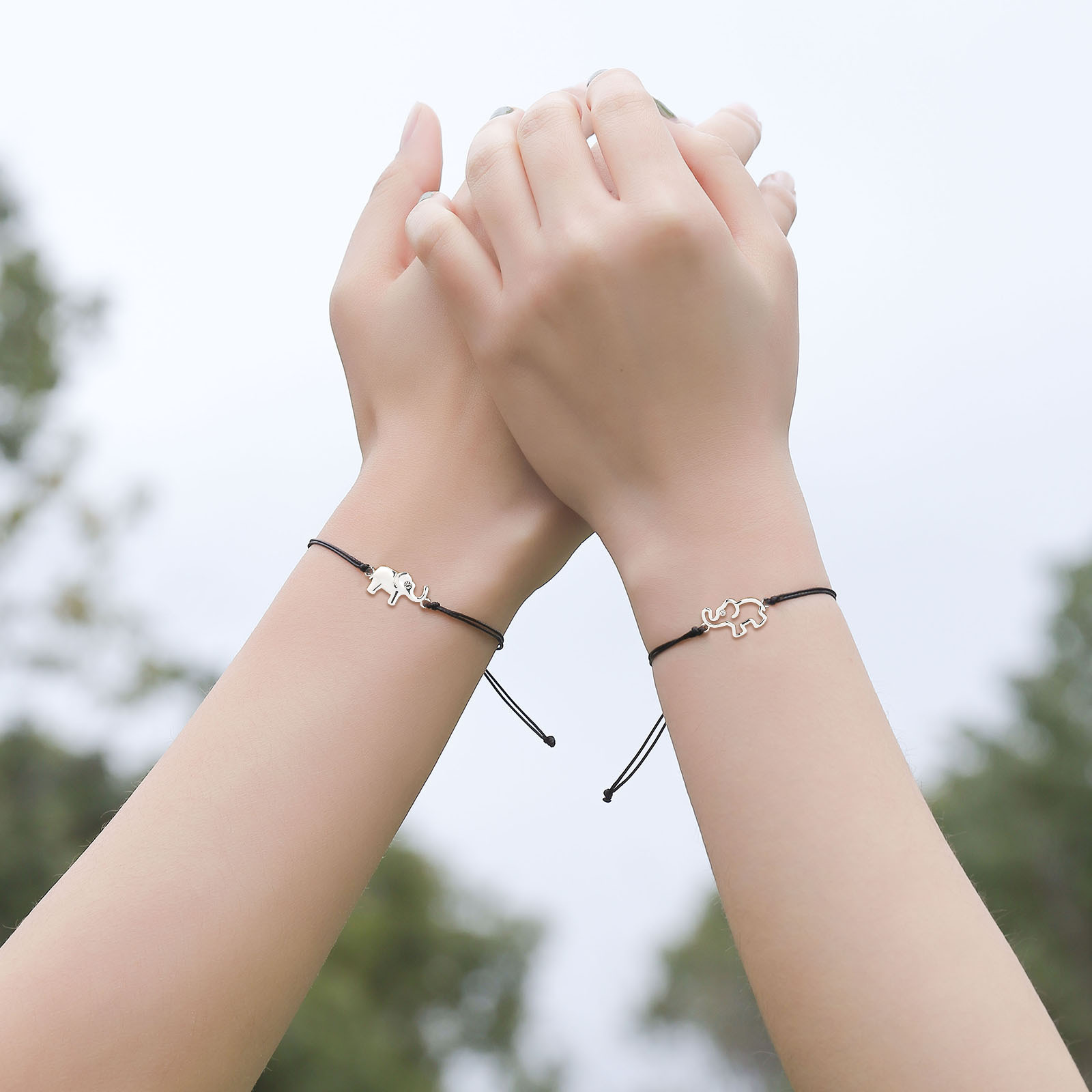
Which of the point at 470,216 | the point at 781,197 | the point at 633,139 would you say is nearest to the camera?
the point at 633,139

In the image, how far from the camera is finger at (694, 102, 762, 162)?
1.78 m

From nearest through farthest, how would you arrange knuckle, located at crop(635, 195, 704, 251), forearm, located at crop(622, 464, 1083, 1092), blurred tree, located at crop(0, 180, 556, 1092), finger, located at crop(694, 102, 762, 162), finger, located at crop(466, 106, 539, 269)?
forearm, located at crop(622, 464, 1083, 1092) → knuckle, located at crop(635, 195, 704, 251) → finger, located at crop(466, 106, 539, 269) → finger, located at crop(694, 102, 762, 162) → blurred tree, located at crop(0, 180, 556, 1092)

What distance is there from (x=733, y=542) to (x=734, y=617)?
11cm

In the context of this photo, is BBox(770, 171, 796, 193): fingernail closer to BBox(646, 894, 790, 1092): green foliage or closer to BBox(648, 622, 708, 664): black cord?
BBox(648, 622, 708, 664): black cord

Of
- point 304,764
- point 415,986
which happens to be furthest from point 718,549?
point 415,986

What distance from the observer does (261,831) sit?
1130 millimetres

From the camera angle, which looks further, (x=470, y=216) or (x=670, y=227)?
(x=470, y=216)

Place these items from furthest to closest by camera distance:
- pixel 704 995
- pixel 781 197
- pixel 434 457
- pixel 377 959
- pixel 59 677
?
pixel 704 995 → pixel 377 959 → pixel 59 677 → pixel 781 197 → pixel 434 457

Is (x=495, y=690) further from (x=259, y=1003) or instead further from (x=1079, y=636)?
(x=1079, y=636)

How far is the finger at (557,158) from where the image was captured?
134cm

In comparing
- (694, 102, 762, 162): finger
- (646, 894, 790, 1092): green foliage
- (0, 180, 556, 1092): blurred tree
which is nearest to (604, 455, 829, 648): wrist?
(694, 102, 762, 162): finger

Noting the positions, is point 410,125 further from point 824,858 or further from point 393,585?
point 824,858

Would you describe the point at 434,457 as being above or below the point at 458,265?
below

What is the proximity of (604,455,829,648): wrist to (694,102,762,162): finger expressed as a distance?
0.77 metres
